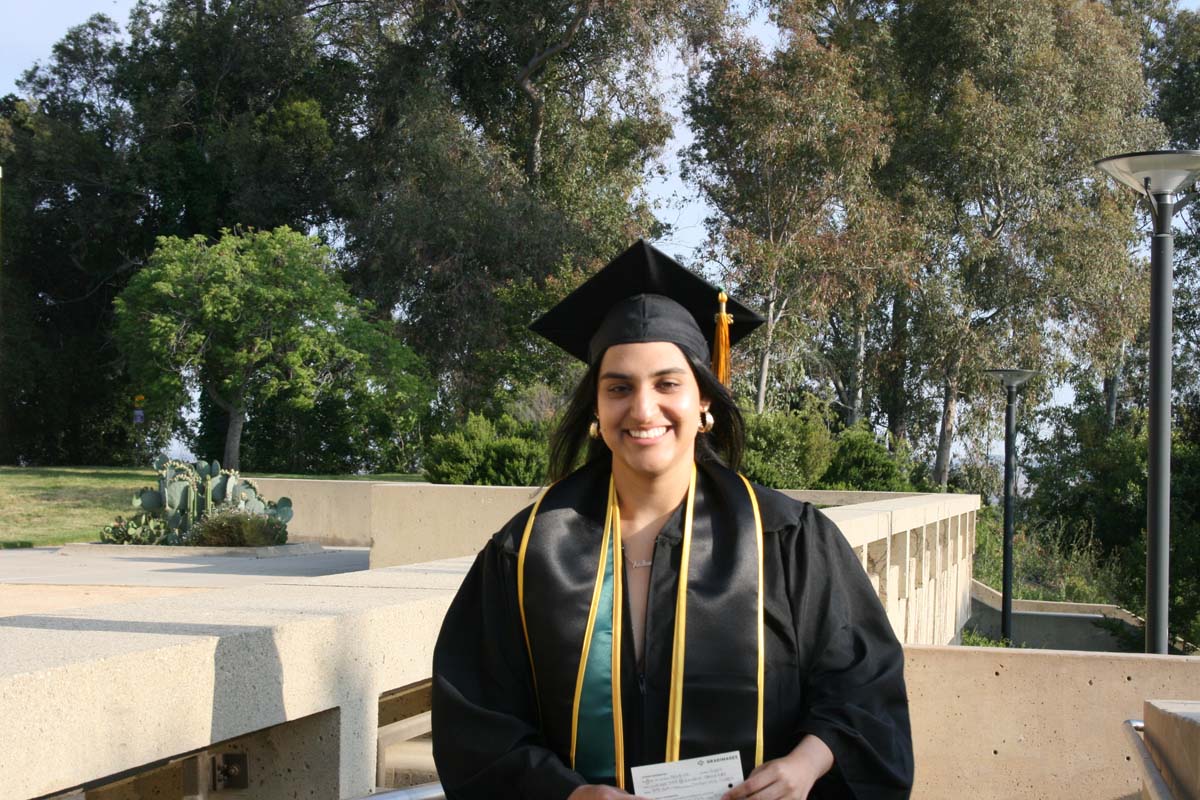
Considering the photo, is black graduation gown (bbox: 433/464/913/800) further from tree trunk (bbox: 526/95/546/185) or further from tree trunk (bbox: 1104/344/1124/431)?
tree trunk (bbox: 1104/344/1124/431)

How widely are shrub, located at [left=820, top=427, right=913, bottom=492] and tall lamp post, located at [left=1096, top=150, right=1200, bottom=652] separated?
11.7 m

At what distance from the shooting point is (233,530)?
16453mm

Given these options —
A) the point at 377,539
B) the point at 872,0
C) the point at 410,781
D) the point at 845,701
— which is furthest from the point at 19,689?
the point at 872,0

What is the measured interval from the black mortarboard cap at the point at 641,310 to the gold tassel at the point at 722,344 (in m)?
0.02

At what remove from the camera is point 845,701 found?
2523 mm

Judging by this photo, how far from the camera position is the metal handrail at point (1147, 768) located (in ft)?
9.62

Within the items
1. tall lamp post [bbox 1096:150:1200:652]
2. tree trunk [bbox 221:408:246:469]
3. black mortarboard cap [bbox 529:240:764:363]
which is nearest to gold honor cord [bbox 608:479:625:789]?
black mortarboard cap [bbox 529:240:764:363]

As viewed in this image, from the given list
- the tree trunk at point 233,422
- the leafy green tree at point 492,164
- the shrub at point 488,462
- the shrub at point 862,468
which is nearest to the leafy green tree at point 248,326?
the tree trunk at point 233,422

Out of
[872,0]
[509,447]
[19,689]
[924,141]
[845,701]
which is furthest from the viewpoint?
[872,0]

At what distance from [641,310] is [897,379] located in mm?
31678

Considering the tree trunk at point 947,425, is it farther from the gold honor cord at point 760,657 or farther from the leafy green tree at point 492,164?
the gold honor cord at point 760,657

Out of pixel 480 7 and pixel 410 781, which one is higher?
pixel 480 7

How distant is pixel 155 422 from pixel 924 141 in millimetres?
21790

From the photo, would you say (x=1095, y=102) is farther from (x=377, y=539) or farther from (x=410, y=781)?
(x=410, y=781)
